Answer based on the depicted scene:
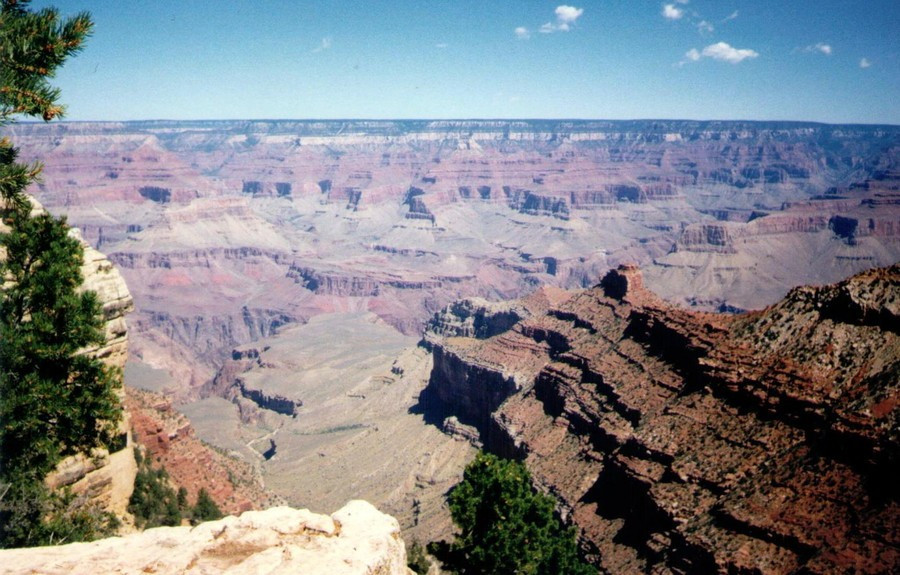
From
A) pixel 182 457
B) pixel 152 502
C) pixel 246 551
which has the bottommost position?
pixel 182 457

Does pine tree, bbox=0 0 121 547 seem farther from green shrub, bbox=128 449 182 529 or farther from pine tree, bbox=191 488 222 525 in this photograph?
pine tree, bbox=191 488 222 525

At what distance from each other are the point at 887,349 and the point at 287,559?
84.2 ft

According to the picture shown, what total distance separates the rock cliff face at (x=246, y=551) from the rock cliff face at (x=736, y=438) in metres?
15.8

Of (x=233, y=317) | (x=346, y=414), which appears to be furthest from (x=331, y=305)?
(x=346, y=414)

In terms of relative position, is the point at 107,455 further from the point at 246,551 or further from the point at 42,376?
the point at 246,551

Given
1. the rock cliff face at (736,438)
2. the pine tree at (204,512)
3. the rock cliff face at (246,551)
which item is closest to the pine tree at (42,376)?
the rock cliff face at (246,551)

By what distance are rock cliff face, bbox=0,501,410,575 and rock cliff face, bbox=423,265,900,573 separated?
15839 millimetres

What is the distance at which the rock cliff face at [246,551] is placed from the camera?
9.98 meters

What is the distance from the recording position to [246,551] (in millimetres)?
10656

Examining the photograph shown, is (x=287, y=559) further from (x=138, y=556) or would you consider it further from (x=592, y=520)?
(x=592, y=520)

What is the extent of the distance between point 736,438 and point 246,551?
81.2 feet

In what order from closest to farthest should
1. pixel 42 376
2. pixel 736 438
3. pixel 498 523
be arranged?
pixel 42 376 → pixel 498 523 → pixel 736 438

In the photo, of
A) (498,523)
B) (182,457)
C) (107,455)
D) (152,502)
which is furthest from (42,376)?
(182,457)

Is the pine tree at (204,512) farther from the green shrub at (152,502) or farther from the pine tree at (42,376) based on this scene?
the pine tree at (42,376)
